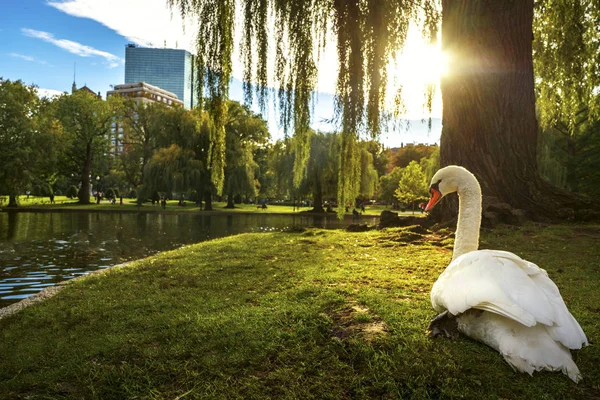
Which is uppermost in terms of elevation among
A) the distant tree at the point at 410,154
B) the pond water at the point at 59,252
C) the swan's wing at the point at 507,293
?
the distant tree at the point at 410,154

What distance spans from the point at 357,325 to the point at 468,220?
4.60 ft

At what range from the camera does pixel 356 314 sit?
3369 mm

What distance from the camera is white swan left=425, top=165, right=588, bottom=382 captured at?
7.52ft

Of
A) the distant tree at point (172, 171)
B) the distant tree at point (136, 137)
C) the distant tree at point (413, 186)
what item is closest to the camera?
the distant tree at point (172, 171)

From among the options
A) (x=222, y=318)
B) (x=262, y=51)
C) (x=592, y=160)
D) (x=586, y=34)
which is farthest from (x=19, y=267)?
(x=592, y=160)

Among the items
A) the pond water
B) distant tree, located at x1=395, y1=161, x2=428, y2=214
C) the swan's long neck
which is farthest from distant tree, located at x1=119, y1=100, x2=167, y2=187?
the swan's long neck

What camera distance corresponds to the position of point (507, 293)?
2361mm

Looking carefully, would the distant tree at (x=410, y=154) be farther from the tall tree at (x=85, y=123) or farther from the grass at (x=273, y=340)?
the grass at (x=273, y=340)

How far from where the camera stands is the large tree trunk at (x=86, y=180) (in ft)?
153

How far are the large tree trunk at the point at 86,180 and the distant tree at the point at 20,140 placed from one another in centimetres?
894

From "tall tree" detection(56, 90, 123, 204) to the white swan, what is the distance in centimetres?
5125

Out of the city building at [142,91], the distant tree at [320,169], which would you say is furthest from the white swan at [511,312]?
the city building at [142,91]

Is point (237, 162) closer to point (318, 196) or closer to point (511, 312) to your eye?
point (318, 196)

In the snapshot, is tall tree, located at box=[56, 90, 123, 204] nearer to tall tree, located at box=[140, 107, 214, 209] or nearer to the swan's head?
tall tree, located at box=[140, 107, 214, 209]
